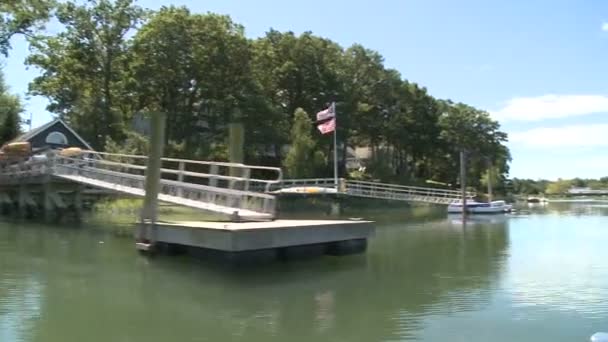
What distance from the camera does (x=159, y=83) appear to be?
5203cm

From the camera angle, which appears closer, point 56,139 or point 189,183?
point 189,183

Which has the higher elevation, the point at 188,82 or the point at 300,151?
the point at 188,82

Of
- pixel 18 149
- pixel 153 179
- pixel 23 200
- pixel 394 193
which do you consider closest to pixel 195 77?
pixel 394 193

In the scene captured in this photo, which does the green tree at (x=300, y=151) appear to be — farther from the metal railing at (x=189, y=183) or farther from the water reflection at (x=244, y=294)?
the water reflection at (x=244, y=294)

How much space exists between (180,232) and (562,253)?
13.3 m

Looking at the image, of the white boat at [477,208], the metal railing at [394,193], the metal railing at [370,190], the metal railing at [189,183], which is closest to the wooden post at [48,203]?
the metal railing at [189,183]

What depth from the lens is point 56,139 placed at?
1895 inches

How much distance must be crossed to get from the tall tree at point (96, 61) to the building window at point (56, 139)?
3.93 metres

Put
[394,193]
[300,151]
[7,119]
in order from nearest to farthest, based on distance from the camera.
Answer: [7,119]
[300,151]
[394,193]

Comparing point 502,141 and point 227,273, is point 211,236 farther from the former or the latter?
point 502,141

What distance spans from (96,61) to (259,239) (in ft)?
141

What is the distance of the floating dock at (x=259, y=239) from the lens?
15102mm

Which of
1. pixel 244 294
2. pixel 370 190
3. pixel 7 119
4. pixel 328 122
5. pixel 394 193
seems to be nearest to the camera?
pixel 244 294

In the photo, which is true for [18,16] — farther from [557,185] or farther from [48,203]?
[557,185]
